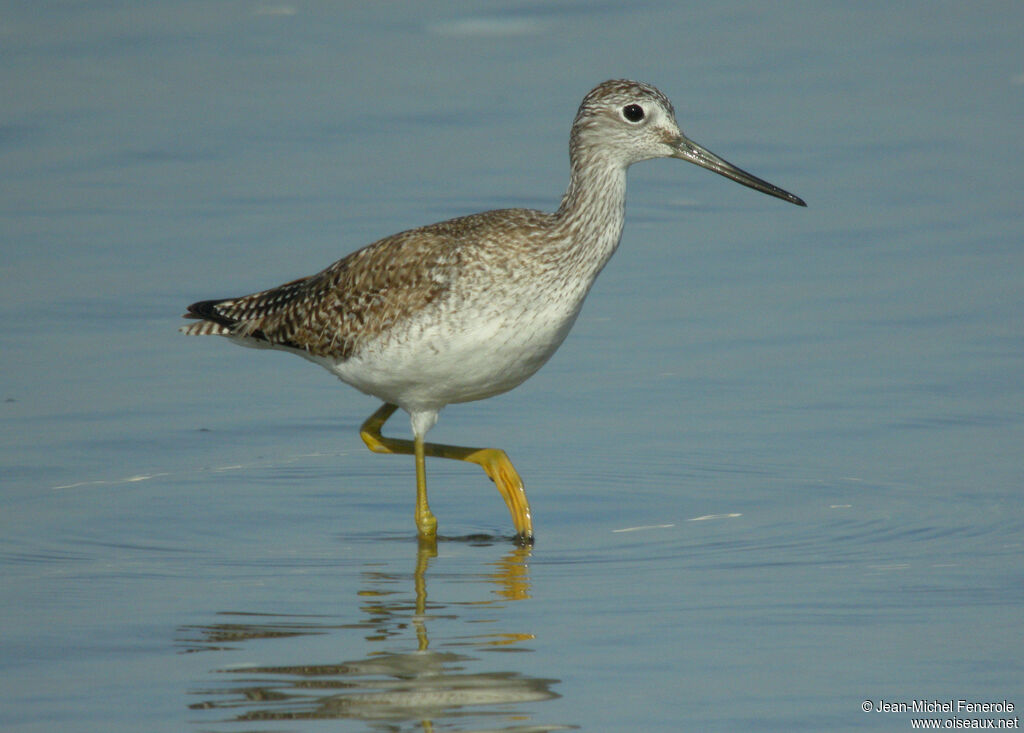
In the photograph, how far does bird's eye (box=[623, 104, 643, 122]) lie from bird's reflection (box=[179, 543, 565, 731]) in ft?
9.83

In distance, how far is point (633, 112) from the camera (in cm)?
1001

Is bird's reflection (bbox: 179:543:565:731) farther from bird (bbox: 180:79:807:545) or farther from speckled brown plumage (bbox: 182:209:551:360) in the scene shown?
speckled brown plumage (bbox: 182:209:551:360)

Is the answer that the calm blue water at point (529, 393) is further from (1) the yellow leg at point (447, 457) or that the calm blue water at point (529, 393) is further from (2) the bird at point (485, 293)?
(2) the bird at point (485, 293)

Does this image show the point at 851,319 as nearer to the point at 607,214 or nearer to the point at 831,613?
the point at 607,214

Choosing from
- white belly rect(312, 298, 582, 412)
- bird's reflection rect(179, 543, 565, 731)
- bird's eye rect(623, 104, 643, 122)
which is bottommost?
bird's reflection rect(179, 543, 565, 731)

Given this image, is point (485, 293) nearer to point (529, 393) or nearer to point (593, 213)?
point (593, 213)

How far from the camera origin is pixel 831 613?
316 inches

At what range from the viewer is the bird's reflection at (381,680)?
22.7 ft

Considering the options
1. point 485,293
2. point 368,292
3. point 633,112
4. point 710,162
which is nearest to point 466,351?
point 485,293

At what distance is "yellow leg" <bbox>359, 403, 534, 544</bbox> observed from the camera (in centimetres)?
959

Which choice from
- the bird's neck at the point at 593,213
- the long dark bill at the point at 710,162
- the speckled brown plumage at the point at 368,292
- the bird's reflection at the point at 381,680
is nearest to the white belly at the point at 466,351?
the speckled brown plumage at the point at 368,292

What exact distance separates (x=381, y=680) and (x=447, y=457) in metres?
3.20

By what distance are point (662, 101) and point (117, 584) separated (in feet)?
13.0

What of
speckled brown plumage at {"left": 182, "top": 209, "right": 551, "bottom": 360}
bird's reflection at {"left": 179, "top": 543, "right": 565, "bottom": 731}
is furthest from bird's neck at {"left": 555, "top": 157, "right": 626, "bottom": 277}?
bird's reflection at {"left": 179, "top": 543, "right": 565, "bottom": 731}
